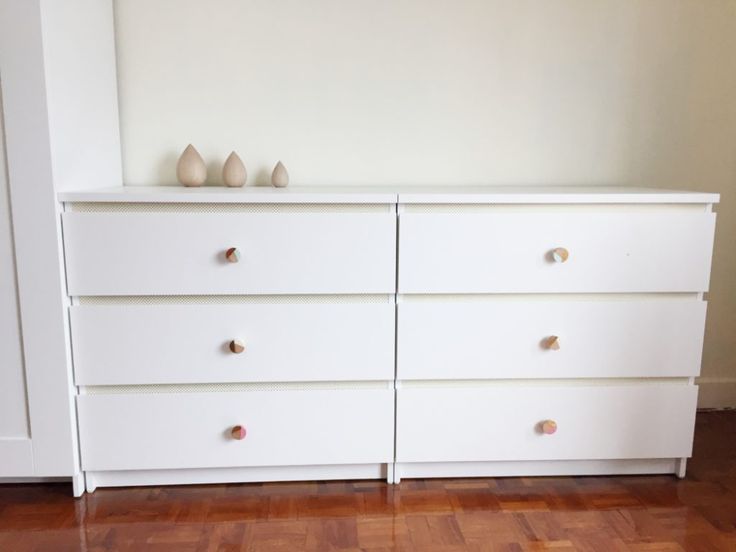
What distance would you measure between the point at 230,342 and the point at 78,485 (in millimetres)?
557

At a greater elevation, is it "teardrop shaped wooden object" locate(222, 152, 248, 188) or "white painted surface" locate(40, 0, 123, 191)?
"white painted surface" locate(40, 0, 123, 191)

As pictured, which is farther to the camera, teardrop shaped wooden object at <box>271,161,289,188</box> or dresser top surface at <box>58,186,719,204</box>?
teardrop shaped wooden object at <box>271,161,289,188</box>

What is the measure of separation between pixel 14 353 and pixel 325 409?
30.9 inches

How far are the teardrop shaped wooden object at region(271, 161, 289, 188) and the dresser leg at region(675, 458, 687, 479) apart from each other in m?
1.40

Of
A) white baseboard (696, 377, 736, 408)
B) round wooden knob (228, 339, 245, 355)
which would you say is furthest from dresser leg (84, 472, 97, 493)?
white baseboard (696, 377, 736, 408)

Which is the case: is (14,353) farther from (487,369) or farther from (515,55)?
(515,55)

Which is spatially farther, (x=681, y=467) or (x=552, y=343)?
(x=681, y=467)

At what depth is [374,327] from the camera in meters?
1.67

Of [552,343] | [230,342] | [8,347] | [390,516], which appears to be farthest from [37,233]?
[552,343]

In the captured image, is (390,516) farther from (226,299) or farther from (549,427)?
(226,299)

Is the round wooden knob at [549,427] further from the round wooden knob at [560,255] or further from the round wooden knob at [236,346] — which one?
the round wooden knob at [236,346]

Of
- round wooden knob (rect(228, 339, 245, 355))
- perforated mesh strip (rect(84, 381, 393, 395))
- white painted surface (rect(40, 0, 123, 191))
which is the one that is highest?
white painted surface (rect(40, 0, 123, 191))

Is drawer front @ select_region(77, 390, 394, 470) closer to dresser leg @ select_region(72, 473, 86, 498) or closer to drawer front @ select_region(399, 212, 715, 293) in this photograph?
dresser leg @ select_region(72, 473, 86, 498)

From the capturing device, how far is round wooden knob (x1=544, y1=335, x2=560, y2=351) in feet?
5.55
